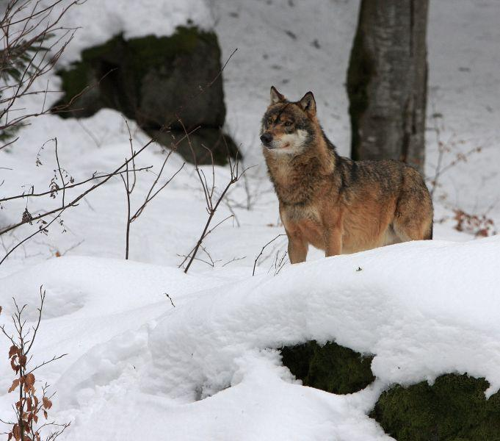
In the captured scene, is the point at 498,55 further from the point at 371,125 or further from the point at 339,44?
the point at 371,125

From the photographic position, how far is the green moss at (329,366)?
316 cm

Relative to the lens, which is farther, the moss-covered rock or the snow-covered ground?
the moss-covered rock

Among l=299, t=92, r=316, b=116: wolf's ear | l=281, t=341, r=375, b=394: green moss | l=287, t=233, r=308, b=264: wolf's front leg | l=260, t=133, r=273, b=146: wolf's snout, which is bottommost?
l=287, t=233, r=308, b=264: wolf's front leg

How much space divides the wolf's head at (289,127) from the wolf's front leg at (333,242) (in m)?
0.76

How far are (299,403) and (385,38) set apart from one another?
887cm

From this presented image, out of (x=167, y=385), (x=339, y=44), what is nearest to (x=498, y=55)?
(x=339, y=44)

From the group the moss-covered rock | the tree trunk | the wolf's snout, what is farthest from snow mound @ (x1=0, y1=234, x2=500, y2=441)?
the moss-covered rock

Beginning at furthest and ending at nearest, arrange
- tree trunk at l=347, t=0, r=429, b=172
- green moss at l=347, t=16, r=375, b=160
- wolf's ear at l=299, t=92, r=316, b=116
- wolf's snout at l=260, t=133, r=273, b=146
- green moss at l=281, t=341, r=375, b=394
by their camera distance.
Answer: green moss at l=347, t=16, r=375, b=160 → tree trunk at l=347, t=0, r=429, b=172 → wolf's ear at l=299, t=92, r=316, b=116 → wolf's snout at l=260, t=133, r=273, b=146 → green moss at l=281, t=341, r=375, b=394

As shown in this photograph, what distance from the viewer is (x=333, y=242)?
21.5 feet

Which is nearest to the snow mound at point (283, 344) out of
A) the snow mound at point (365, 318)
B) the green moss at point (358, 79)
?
the snow mound at point (365, 318)

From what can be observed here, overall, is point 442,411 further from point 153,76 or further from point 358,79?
point 153,76

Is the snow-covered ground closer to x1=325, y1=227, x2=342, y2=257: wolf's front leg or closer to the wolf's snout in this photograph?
x1=325, y1=227, x2=342, y2=257: wolf's front leg

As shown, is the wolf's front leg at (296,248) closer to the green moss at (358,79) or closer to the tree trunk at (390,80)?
the tree trunk at (390,80)

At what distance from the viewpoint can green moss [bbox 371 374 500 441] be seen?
287 centimetres
